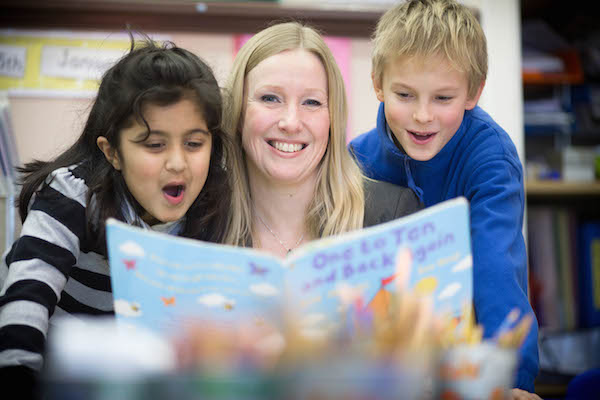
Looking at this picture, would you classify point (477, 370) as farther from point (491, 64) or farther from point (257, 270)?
point (491, 64)

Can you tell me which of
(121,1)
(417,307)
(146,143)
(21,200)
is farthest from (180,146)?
(121,1)

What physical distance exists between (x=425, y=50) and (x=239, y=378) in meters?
0.99

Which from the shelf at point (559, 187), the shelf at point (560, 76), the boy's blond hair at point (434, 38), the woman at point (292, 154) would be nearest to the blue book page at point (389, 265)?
the woman at point (292, 154)

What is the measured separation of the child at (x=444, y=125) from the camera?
1.17 meters

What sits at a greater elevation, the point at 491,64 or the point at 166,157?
the point at 491,64

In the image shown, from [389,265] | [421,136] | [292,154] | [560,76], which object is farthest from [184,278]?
[560,76]

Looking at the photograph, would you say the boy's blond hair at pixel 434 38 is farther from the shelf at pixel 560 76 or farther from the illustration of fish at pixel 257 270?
the shelf at pixel 560 76

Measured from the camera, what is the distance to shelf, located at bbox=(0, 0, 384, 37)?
75.7 inches

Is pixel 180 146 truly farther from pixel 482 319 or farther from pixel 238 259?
pixel 482 319

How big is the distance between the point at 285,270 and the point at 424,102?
0.75 m

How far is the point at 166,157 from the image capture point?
1032mm

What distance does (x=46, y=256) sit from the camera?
0.95 meters

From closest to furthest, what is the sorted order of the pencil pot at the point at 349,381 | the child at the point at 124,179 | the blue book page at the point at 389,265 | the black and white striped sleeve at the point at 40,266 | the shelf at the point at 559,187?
the pencil pot at the point at 349,381 < the blue book page at the point at 389,265 < the black and white striped sleeve at the point at 40,266 < the child at the point at 124,179 < the shelf at the point at 559,187

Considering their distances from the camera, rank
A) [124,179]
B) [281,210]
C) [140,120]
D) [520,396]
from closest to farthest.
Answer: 1. [520,396]
2. [140,120]
3. [124,179]
4. [281,210]
